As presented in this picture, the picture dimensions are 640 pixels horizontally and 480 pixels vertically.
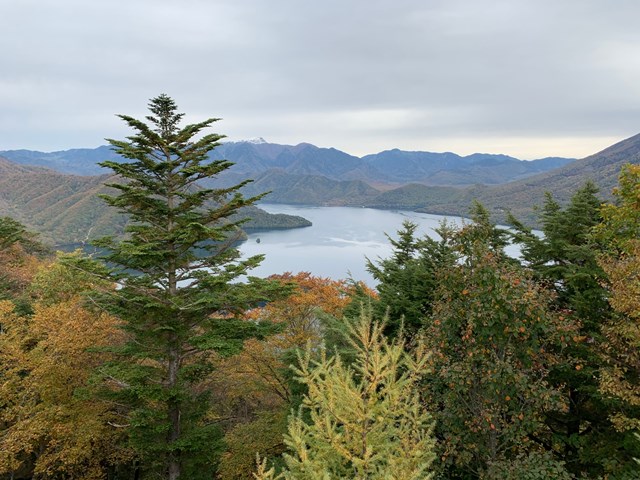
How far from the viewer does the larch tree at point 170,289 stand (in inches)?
478

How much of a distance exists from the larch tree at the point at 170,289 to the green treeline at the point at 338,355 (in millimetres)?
75

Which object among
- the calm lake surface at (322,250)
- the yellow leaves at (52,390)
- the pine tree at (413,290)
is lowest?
the calm lake surface at (322,250)

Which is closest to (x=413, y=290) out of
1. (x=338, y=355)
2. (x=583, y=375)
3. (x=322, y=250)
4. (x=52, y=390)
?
(x=583, y=375)

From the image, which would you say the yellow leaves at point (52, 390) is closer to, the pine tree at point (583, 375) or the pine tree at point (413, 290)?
the pine tree at point (413, 290)

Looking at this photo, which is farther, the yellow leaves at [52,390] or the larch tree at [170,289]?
the yellow leaves at [52,390]

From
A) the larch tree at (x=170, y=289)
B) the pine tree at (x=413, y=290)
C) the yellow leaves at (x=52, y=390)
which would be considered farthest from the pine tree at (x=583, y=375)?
the yellow leaves at (x=52, y=390)

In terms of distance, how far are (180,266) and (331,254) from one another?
331 ft

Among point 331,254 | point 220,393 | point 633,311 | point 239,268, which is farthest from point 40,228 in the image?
point 633,311

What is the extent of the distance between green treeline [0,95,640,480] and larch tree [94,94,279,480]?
0.07m

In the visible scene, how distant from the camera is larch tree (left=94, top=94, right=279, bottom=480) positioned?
39.9 ft

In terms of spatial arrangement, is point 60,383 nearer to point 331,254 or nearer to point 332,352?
point 332,352

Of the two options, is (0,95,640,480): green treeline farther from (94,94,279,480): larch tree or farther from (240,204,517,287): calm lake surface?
(240,204,517,287): calm lake surface

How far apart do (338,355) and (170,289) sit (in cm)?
993

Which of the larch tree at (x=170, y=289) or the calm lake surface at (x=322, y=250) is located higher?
the larch tree at (x=170, y=289)
